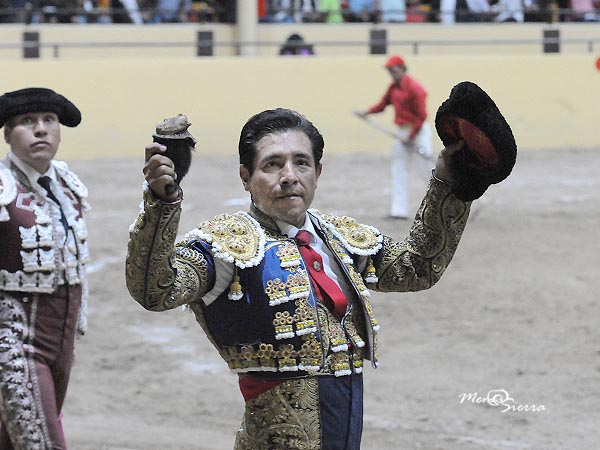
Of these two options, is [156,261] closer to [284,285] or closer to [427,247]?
[284,285]

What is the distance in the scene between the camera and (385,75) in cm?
1575

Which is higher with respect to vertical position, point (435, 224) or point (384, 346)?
point (435, 224)

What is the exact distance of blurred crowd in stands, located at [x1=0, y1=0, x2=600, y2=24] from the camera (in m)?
16.2

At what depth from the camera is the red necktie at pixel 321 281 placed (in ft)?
10.4

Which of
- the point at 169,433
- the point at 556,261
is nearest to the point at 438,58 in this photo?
the point at 556,261

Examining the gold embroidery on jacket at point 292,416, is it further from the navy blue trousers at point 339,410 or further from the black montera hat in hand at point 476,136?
the black montera hat in hand at point 476,136

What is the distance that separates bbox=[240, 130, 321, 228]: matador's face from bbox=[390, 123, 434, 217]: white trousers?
8.13m

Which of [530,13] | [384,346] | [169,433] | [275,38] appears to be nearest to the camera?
[169,433]

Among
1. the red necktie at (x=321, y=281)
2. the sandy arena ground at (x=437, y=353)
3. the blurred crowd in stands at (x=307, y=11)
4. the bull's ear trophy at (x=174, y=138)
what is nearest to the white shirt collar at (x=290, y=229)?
the red necktie at (x=321, y=281)

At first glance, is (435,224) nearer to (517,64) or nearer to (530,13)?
(517,64)

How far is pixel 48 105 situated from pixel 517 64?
11.8 metres

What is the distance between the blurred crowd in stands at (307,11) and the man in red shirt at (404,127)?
5578mm

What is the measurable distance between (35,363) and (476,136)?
2.33 m

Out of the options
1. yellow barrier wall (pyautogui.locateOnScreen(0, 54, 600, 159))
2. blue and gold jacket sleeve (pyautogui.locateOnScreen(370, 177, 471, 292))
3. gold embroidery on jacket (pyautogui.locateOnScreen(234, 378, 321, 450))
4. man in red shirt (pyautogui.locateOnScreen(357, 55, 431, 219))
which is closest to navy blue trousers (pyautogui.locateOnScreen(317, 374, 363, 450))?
gold embroidery on jacket (pyautogui.locateOnScreen(234, 378, 321, 450))
